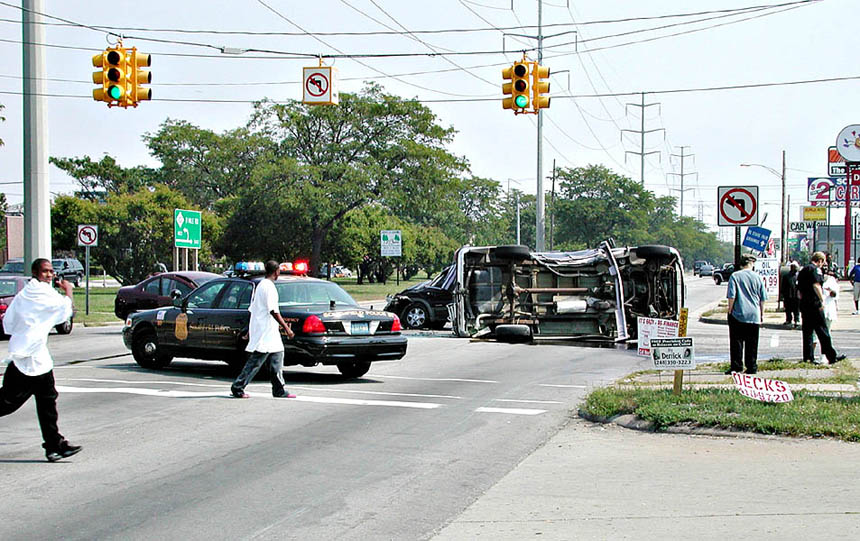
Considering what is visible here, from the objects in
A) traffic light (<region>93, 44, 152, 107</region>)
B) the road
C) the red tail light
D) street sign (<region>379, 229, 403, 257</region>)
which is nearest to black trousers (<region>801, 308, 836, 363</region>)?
the road

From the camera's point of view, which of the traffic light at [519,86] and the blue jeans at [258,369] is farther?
the traffic light at [519,86]

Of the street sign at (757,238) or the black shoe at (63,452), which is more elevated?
the street sign at (757,238)

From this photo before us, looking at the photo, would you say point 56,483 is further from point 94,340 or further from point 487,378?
point 94,340

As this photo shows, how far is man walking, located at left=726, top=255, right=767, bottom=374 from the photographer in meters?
14.0

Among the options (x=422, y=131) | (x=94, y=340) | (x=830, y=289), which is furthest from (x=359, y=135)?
(x=830, y=289)

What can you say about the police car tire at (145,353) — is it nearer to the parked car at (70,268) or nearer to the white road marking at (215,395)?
the white road marking at (215,395)

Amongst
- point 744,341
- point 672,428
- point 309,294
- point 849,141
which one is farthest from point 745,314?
point 849,141

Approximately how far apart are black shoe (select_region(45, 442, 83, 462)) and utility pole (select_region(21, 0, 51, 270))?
10817 mm

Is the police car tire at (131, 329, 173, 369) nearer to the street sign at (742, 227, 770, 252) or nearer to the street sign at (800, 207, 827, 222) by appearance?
the street sign at (742, 227, 770, 252)

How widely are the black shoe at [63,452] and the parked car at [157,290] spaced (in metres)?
16.0

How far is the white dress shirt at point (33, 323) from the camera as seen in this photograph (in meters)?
8.52

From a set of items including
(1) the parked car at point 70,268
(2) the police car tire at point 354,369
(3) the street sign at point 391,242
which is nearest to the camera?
(2) the police car tire at point 354,369

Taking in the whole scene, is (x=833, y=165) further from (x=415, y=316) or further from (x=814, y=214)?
(x=415, y=316)

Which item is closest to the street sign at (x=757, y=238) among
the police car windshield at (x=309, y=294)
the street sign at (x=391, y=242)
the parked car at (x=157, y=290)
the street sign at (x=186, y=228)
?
the parked car at (x=157, y=290)
